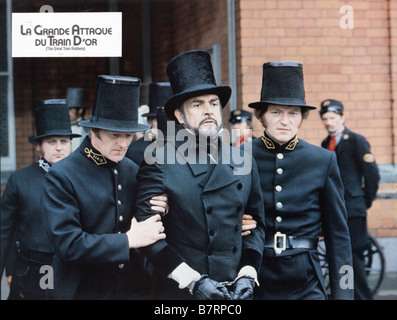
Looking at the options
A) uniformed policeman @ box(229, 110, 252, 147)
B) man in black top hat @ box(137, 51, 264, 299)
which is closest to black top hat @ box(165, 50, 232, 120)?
man in black top hat @ box(137, 51, 264, 299)

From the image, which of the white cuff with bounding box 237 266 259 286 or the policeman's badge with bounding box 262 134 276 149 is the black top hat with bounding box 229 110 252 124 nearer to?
the policeman's badge with bounding box 262 134 276 149

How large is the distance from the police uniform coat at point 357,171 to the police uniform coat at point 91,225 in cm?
293

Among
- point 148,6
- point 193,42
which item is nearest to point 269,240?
point 193,42

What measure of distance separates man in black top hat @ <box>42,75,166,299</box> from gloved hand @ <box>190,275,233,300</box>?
0.93 ft

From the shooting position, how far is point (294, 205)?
3586mm

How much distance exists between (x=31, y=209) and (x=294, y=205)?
183 centimetres

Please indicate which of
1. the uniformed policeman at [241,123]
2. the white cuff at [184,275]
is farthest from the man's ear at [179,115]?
the uniformed policeman at [241,123]

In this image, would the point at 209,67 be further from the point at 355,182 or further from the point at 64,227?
the point at 355,182

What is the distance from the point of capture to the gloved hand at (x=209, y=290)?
3.08 m

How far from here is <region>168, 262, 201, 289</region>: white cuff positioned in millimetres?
3154

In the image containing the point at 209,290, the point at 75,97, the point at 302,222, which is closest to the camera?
the point at 209,290

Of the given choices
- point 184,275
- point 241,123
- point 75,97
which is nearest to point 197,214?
point 184,275

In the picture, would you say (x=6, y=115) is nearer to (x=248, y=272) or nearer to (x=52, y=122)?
(x=52, y=122)

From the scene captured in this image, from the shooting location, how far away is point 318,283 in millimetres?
3627
